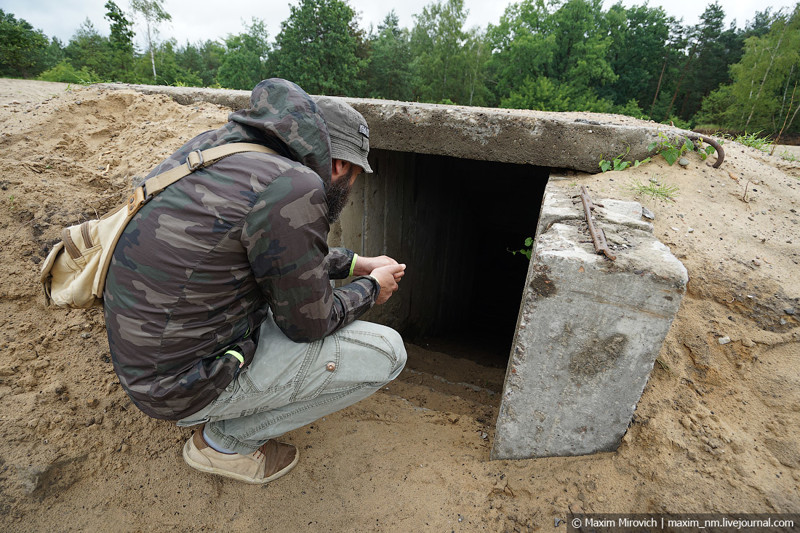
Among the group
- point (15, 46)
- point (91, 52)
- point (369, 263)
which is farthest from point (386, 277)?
point (91, 52)

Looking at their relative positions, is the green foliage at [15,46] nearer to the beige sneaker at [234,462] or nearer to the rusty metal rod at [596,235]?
the beige sneaker at [234,462]

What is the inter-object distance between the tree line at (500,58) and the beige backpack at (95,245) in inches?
888

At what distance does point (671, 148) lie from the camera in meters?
2.56

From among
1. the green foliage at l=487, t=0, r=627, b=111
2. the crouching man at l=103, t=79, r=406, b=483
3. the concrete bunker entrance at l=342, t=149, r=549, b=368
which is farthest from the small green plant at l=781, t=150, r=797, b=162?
the green foliage at l=487, t=0, r=627, b=111

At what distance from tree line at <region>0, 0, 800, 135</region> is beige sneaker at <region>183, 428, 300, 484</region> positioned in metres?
22.6

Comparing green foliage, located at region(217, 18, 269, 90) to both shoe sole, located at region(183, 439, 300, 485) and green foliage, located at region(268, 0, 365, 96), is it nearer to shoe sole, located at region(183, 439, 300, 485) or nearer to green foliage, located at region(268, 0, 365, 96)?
green foliage, located at region(268, 0, 365, 96)

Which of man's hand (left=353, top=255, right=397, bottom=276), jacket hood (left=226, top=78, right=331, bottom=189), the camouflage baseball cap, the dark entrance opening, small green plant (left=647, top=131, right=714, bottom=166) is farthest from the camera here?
the dark entrance opening

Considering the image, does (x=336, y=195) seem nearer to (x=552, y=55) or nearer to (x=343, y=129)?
(x=343, y=129)

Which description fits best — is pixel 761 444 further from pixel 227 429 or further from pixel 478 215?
pixel 478 215

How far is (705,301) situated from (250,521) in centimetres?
218

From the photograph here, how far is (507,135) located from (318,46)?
935 inches

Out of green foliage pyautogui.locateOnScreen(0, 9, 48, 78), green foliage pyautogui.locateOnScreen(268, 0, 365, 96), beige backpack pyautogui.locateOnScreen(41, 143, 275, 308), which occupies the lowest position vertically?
beige backpack pyautogui.locateOnScreen(41, 143, 275, 308)

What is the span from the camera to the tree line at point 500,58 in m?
22.5

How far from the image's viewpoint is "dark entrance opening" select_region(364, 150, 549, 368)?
16.0ft
